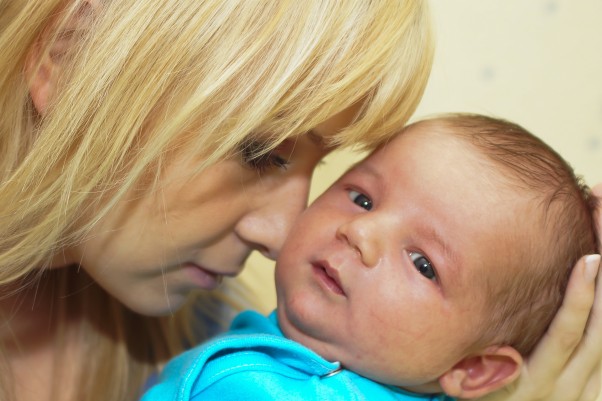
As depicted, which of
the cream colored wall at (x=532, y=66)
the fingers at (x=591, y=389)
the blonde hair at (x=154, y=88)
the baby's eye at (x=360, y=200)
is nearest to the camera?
the blonde hair at (x=154, y=88)

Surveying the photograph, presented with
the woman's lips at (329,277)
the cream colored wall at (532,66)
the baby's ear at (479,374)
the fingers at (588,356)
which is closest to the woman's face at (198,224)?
the woman's lips at (329,277)

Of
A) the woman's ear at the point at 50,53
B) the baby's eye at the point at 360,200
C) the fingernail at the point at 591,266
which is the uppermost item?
the woman's ear at the point at 50,53

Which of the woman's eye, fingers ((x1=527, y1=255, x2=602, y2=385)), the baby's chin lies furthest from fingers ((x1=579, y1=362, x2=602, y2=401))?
the woman's eye

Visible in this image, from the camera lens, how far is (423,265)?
3.04 ft

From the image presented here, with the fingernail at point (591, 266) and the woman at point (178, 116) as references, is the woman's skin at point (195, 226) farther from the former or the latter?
the fingernail at point (591, 266)

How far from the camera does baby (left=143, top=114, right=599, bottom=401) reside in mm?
908

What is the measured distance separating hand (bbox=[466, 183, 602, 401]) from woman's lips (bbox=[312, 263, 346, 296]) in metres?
0.29

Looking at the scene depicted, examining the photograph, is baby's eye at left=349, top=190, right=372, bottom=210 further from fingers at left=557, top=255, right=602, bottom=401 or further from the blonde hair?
fingers at left=557, top=255, right=602, bottom=401

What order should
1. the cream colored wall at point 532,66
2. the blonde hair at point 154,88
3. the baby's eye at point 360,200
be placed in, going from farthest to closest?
1. the cream colored wall at point 532,66
2. the baby's eye at point 360,200
3. the blonde hair at point 154,88

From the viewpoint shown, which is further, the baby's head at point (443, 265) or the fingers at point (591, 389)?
the fingers at point (591, 389)

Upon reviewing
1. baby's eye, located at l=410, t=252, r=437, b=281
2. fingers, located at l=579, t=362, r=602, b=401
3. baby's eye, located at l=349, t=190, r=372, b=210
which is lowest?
fingers, located at l=579, t=362, r=602, b=401

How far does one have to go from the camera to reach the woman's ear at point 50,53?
2.96ft

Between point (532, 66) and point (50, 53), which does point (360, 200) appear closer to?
point (50, 53)

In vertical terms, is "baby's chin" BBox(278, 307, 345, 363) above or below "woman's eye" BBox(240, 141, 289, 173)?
below
